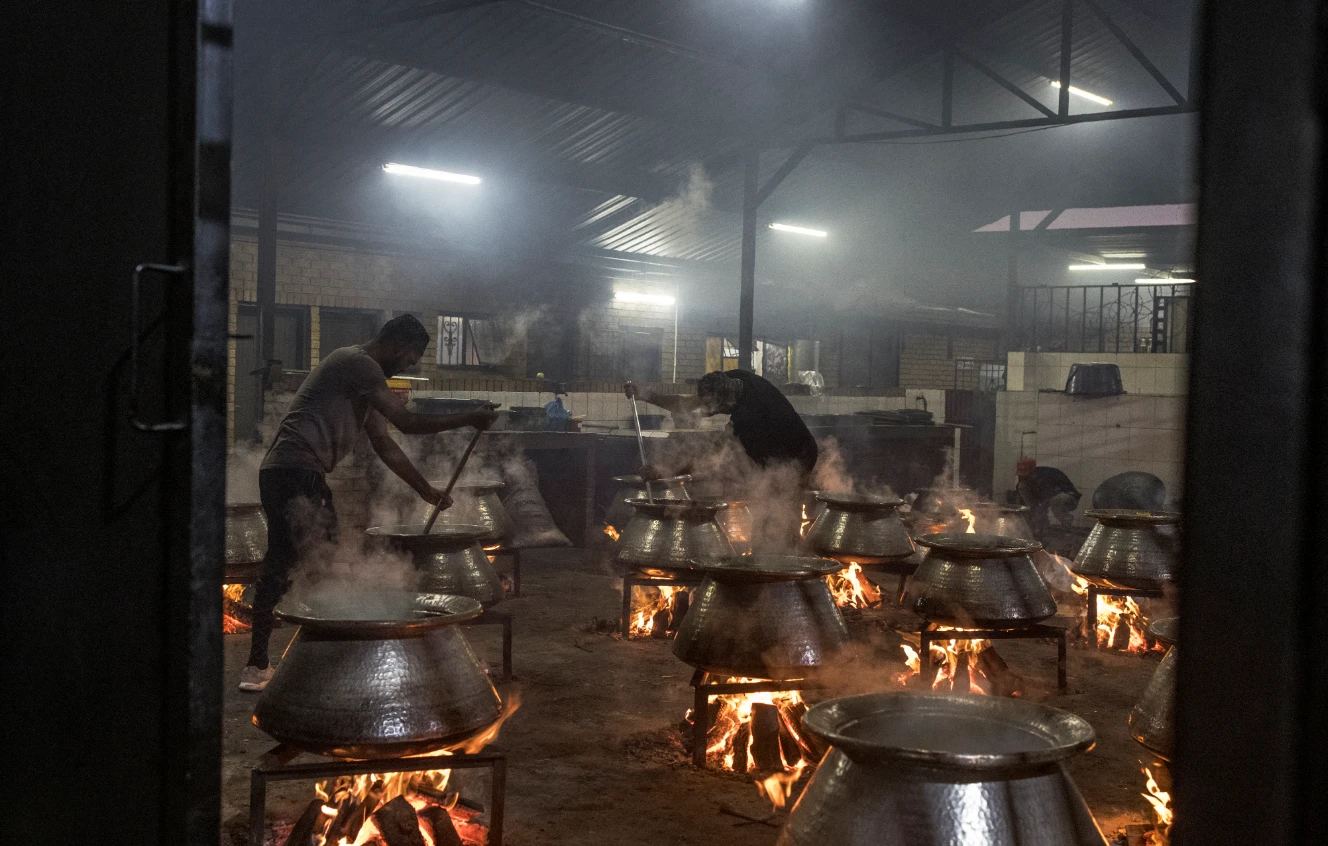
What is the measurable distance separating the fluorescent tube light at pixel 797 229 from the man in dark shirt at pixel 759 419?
34.1 feet

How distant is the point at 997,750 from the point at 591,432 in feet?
29.0

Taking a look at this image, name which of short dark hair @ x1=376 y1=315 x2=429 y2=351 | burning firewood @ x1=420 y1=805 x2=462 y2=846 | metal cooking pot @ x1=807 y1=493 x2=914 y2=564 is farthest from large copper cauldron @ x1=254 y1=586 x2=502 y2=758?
metal cooking pot @ x1=807 y1=493 x2=914 y2=564

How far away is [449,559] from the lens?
554cm

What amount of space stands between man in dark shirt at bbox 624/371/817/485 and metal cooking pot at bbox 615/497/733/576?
1365mm

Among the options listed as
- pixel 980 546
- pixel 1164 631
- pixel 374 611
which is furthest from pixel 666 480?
pixel 1164 631

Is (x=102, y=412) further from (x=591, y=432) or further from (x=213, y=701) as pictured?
(x=591, y=432)

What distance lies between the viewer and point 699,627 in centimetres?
462

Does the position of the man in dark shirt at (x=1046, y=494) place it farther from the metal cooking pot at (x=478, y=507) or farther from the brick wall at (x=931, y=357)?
the brick wall at (x=931, y=357)

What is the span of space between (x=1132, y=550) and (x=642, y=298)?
12.1 metres

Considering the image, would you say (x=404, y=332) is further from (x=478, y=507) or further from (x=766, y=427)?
(x=766, y=427)

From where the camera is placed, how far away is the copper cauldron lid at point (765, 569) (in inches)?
175

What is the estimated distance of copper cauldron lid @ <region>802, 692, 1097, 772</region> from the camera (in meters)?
2.54

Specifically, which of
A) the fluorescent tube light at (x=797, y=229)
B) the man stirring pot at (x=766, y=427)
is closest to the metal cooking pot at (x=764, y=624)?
the man stirring pot at (x=766, y=427)

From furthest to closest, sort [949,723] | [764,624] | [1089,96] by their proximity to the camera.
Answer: [1089,96] → [764,624] → [949,723]
